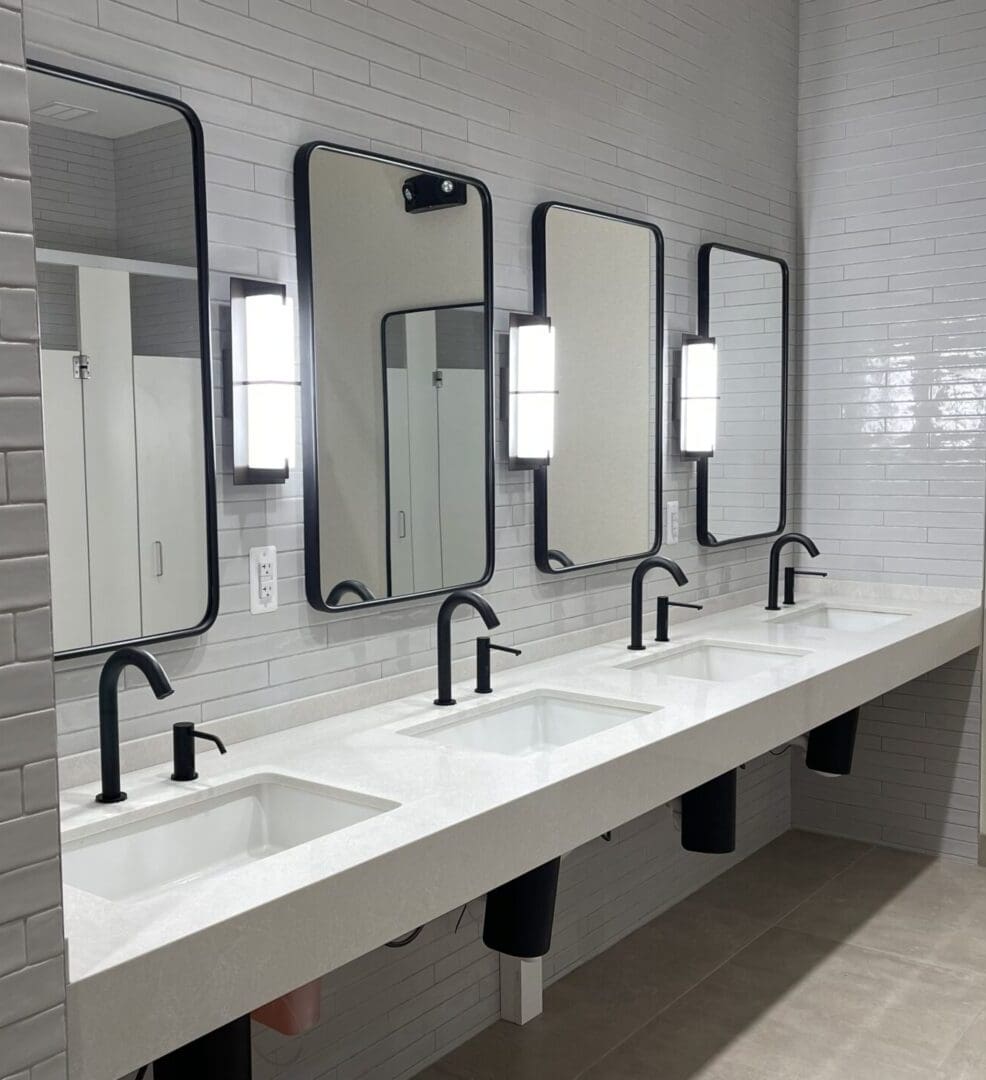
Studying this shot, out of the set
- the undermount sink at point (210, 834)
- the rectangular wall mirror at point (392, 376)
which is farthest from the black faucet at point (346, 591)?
the undermount sink at point (210, 834)

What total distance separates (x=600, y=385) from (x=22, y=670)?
2271 millimetres

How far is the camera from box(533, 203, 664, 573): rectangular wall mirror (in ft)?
10.1

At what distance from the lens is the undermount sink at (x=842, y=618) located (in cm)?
392

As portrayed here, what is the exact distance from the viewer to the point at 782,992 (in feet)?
10.5

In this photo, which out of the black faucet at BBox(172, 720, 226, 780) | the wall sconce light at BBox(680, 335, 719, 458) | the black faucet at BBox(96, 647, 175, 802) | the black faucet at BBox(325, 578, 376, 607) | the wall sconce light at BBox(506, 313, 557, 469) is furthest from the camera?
the wall sconce light at BBox(680, 335, 719, 458)

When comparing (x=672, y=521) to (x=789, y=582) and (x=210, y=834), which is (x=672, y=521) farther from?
(x=210, y=834)

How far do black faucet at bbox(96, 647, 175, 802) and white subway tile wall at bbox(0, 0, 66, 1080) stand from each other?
0.53 metres

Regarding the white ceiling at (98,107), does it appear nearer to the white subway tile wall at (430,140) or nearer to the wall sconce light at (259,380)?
the white subway tile wall at (430,140)

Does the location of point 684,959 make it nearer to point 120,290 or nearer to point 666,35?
point 120,290

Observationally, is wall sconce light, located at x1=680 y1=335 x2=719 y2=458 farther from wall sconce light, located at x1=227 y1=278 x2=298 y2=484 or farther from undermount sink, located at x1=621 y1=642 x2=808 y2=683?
wall sconce light, located at x1=227 y1=278 x2=298 y2=484

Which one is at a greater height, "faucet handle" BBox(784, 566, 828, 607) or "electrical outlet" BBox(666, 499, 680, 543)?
"electrical outlet" BBox(666, 499, 680, 543)

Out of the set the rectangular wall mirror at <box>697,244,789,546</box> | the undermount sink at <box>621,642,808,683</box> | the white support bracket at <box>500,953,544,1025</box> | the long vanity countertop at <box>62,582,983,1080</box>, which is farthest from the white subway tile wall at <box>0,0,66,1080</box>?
the rectangular wall mirror at <box>697,244,789,546</box>

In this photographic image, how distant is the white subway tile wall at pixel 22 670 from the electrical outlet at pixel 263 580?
105 centimetres

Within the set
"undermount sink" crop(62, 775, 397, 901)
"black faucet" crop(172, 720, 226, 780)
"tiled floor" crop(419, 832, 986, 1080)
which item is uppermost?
"black faucet" crop(172, 720, 226, 780)
